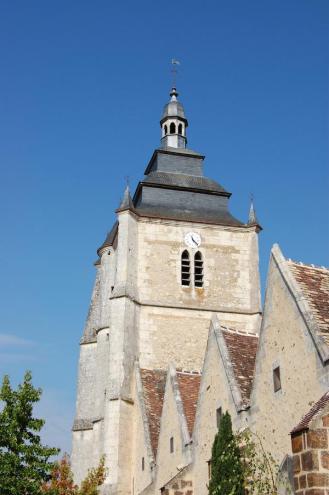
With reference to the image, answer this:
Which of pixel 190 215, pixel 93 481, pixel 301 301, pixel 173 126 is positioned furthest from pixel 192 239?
pixel 301 301

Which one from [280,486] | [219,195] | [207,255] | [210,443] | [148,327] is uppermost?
[219,195]

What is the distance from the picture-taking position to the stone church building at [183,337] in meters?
12.7

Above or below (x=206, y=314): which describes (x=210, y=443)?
below

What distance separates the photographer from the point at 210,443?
15.7 metres

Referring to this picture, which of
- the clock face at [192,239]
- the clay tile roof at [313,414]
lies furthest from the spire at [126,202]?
the clay tile roof at [313,414]

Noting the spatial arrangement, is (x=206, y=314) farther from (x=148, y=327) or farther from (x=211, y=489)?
(x=211, y=489)

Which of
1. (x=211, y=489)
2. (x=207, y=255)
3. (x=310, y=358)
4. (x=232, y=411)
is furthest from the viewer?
(x=207, y=255)

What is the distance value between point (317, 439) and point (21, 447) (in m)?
10.2

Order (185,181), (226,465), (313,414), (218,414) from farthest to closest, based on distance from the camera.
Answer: (185,181), (218,414), (226,465), (313,414)

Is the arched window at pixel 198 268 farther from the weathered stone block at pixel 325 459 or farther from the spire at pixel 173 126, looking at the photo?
the weathered stone block at pixel 325 459

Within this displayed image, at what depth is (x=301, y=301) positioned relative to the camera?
1220 centimetres

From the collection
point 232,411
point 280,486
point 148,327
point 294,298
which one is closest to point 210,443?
point 232,411

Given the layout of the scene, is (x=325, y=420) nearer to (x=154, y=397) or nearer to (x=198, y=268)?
(x=154, y=397)

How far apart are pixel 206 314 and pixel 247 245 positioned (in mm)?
3924
